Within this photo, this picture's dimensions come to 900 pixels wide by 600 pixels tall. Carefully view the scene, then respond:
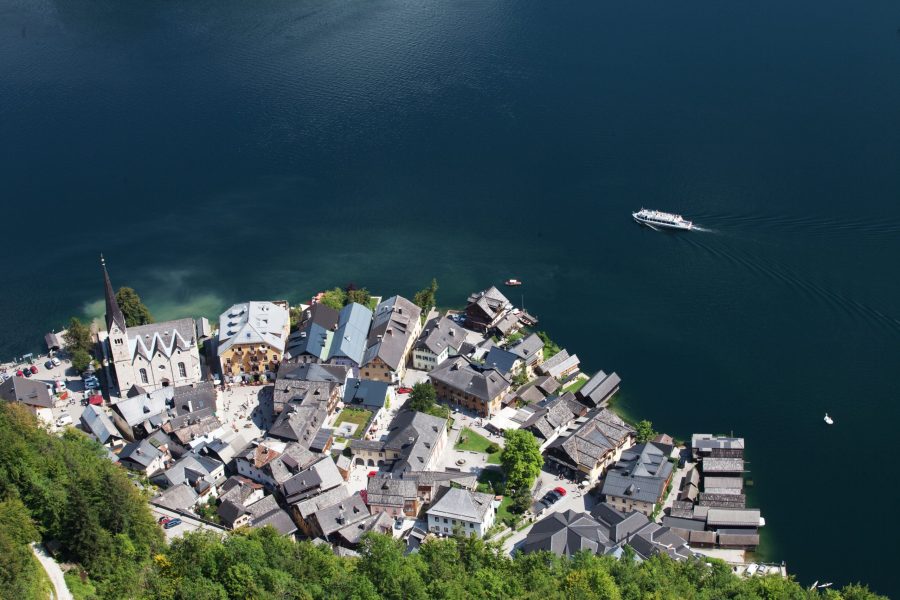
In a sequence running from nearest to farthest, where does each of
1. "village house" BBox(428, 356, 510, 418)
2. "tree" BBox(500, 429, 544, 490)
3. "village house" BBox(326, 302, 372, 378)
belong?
"tree" BBox(500, 429, 544, 490)
"village house" BBox(428, 356, 510, 418)
"village house" BBox(326, 302, 372, 378)

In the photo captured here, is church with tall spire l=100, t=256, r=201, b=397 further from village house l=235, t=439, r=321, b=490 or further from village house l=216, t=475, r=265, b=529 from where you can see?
village house l=216, t=475, r=265, b=529

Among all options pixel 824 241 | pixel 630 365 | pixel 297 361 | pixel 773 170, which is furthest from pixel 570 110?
pixel 297 361

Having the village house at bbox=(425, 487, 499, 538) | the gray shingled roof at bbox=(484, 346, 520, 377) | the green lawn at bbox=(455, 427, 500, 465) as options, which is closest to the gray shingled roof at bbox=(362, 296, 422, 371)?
the gray shingled roof at bbox=(484, 346, 520, 377)

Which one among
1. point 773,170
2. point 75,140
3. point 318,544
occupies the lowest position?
point 318,544

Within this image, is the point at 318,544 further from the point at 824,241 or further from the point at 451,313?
the point at 824,241

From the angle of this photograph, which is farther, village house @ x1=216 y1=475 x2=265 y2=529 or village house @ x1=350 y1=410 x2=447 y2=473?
village house @ x1=350 y1=410 x2=447 y2=473

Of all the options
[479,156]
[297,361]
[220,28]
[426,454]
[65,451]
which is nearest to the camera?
[65,451]
